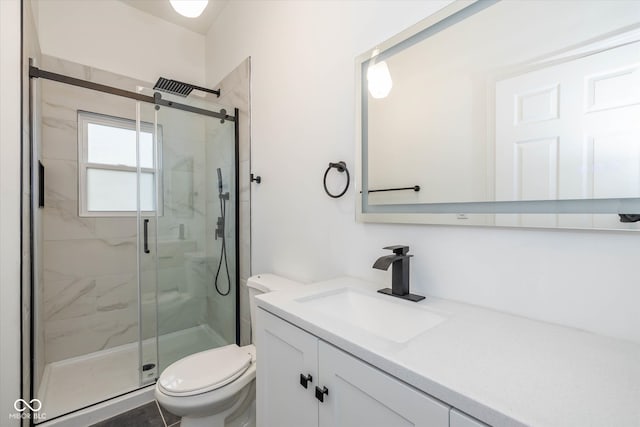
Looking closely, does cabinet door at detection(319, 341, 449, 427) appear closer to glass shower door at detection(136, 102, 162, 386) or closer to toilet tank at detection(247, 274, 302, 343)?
toilet tank at detection(247, 274, 302, 343)

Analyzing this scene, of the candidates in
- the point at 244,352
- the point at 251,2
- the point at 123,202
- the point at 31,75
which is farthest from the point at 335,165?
the point at 123,202

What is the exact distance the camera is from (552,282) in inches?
29.9

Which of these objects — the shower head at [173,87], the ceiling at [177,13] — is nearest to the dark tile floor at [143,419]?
the shower head at [173,87]

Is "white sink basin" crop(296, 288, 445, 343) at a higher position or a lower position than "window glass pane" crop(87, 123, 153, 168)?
lower

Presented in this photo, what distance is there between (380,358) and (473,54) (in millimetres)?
976

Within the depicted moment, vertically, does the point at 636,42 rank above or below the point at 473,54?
below

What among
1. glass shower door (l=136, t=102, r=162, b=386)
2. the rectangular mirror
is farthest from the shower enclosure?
the rectangular mirror

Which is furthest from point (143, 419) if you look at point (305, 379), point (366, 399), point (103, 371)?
point (366, 399)

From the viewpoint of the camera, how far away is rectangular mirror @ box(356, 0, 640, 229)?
0.68 meters

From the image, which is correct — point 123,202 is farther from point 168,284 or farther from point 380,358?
point 380,358

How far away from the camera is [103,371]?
2078 mm

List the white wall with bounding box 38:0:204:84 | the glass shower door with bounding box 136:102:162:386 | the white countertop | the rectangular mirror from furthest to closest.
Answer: the white wall with bounding box 38:0:204:84
the glass shower door with bounding box 136:102:162:386
the rectangular mirror
the white countertop

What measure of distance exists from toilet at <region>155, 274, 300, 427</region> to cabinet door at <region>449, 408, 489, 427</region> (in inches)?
43.6
